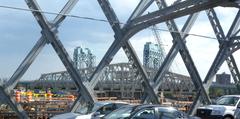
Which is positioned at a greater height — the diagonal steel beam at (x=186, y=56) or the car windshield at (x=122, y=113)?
the diagonal steel beam at (x=186, y=56)

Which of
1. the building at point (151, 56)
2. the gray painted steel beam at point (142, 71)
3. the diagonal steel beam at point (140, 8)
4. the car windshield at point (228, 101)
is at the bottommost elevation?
the car windshield at point (228, 101)

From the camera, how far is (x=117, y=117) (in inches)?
531

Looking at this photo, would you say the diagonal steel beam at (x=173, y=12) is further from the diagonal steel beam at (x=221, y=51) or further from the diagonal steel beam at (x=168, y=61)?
the diagonal steel beam at (x=221, y=51)

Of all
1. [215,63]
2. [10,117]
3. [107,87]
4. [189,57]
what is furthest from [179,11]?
[107,87]

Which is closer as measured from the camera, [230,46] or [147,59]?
[230,46]

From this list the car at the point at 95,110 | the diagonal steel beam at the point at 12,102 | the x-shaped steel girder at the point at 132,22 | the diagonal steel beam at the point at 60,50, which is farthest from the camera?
the x-shaped steel girder at the point at 132,22

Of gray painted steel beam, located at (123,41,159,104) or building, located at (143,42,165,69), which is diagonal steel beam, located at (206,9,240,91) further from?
building, located at (143,42,165,69)

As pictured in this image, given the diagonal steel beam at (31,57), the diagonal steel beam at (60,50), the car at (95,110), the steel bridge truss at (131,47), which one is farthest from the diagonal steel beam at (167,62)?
the car at (95,110)

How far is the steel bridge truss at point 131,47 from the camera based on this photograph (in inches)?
864

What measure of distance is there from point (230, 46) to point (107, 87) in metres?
55.7

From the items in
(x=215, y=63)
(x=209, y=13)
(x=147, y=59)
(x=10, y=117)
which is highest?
(x=147, y=59)

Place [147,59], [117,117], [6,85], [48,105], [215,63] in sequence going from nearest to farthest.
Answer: [117,117] → [6,85] → [48,105] → [215,63] → [147,59]

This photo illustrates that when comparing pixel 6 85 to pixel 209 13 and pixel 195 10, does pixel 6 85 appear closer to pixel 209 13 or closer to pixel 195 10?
pixel 195 10

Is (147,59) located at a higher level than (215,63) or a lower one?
higher
